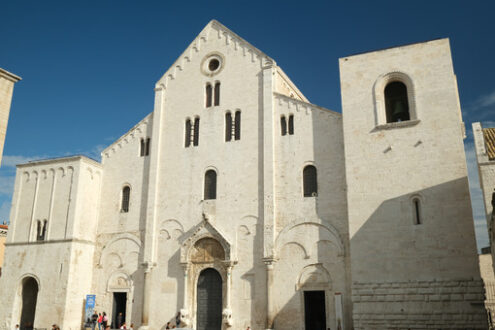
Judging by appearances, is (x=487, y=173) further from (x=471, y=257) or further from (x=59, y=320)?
(x=59, y=320)

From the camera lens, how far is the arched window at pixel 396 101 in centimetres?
2112

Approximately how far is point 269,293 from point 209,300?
338 centimetres

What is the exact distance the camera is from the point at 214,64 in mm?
26609

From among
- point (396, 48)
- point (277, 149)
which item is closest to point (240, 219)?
point (277, 149)

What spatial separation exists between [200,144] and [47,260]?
9.98 metres

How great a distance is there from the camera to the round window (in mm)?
26500

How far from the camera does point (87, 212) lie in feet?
85.9

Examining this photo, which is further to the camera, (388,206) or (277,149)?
(277,149)

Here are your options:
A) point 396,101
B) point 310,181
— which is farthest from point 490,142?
point 310,181

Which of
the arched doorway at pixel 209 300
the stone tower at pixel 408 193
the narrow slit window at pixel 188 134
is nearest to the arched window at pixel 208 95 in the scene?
the narrow slit window at pixel 188 134

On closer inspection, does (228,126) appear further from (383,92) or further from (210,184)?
(383,92)

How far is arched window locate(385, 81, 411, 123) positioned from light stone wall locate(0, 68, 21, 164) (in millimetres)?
14891

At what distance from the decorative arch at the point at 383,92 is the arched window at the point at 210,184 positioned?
857cm

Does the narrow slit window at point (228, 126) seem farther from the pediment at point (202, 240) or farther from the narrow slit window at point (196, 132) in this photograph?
the pediment at point (202, 240)
